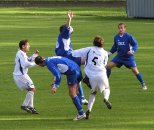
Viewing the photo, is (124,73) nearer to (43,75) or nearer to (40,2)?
(43,75)

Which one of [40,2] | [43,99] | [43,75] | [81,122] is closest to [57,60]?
[81,122]

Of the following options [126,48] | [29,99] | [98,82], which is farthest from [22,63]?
[126,48]

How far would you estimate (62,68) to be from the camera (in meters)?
16.1

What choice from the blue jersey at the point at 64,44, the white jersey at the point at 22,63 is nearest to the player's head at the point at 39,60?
the white jersey at the point at 22,63

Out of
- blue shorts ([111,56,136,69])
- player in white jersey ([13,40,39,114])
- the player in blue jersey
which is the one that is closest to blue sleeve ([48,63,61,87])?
player in white jersey ([13,40,39,114])

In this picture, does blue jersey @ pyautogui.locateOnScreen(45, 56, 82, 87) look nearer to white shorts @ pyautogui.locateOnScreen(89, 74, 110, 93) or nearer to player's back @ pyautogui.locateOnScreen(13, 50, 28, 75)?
white shorts @ pyautogui.locateOnScreen(89, 74, 110, 93)

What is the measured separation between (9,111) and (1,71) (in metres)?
8.45

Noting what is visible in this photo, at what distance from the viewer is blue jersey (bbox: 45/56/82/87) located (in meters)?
15.9

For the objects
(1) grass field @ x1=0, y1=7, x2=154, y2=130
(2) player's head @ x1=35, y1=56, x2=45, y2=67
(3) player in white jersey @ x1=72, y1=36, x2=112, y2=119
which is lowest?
(1) grass field @ x1=0, y1=7, x2=154, y2=130

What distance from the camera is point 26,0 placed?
101m

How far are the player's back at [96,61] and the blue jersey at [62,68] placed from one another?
0.30 metres

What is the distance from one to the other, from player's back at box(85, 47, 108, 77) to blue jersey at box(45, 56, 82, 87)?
0.98ft

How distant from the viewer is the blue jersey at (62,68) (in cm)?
1588

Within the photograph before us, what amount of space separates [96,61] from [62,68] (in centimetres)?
81
